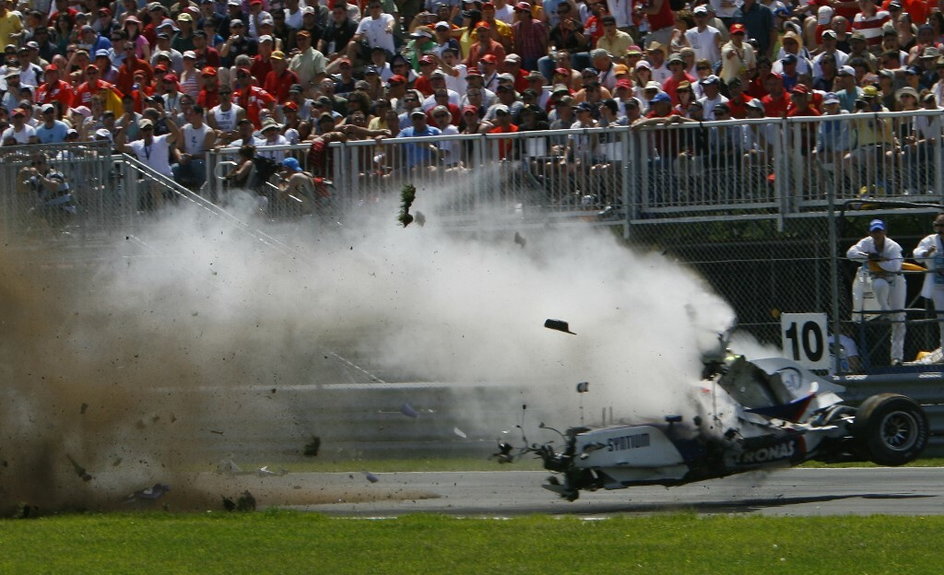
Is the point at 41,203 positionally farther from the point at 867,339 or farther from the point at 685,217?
the point at 867,339

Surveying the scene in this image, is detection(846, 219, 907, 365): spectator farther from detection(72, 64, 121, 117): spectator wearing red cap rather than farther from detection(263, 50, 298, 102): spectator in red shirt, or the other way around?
detection(72, 64, 121, 117): spectator wearing red cap

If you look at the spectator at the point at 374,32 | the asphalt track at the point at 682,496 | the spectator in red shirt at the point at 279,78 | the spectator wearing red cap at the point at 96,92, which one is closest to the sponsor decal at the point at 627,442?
the asphalt track at the point at 682,496

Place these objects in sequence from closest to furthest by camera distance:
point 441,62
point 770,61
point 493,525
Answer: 1. point 493,525
2. point 770,61
3. point 441,62

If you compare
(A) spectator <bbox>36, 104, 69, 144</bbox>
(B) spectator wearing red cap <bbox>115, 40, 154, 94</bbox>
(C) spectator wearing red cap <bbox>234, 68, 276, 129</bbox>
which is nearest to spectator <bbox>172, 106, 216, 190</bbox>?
(C) spectator wearing red cap <bbox>234, 68, 276, 129</bbox>

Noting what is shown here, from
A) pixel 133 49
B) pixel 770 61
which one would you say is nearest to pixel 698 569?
pixel 770 61

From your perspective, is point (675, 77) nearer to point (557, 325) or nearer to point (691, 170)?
point (691, 170)

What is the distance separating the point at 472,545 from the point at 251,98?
11.7 m

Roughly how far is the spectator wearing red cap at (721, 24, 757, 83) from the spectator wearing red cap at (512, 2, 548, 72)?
2.53 meters

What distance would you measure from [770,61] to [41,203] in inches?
333

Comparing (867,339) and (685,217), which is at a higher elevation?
(685,217)

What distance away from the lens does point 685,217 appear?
1686 centimetres

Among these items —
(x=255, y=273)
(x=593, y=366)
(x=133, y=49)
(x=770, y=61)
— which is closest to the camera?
(x=593, y=366)

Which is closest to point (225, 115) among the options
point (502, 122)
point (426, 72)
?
point (426, 72)

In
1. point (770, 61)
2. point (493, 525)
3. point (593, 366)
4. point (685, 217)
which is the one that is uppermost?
point (770, 61)
